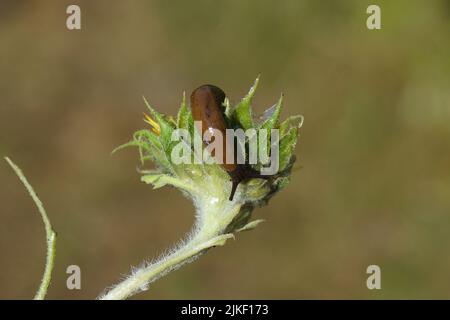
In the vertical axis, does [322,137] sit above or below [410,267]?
above

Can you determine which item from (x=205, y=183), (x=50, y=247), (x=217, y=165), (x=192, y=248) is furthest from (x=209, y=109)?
(x=50, y=247)

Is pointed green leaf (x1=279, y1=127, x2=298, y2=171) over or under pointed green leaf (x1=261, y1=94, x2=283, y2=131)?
under

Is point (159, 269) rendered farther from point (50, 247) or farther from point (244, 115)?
point (244, 115)

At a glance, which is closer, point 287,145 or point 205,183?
point 287,145

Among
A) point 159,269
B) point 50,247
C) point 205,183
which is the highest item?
point 205,183

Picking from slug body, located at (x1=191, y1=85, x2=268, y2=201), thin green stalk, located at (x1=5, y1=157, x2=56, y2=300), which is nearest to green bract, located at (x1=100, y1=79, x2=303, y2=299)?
slug body, located at (x1=191, y1=85, x2=268, y2=201)

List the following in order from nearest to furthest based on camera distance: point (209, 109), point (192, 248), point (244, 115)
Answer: point (209, 109)
point (244, 115)
point (192, 248)

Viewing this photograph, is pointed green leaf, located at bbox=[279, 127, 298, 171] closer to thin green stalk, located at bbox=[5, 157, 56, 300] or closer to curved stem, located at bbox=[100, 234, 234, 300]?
curved stem, located at bbox=[100, 234, 234, 300]

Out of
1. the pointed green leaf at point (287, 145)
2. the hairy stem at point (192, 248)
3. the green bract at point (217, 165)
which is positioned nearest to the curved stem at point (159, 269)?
the hairy stem at point (192, 248)
